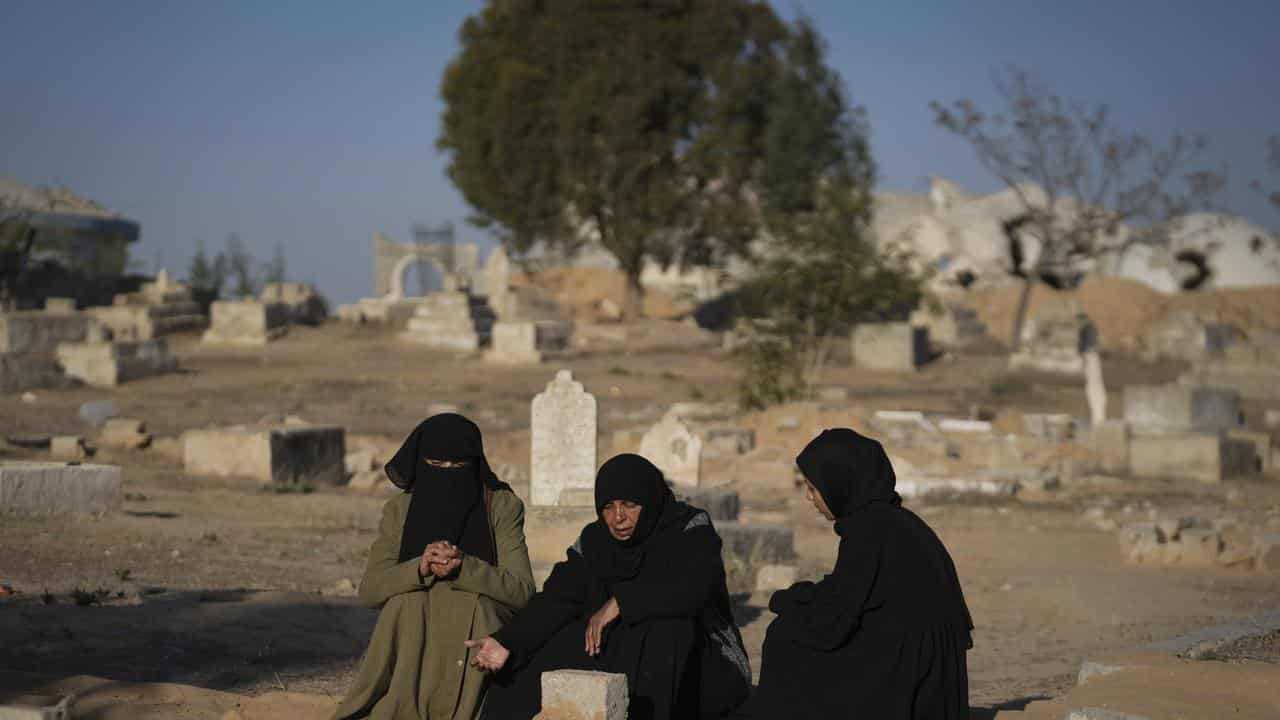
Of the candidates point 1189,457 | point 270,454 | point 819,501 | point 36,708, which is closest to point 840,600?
point 819,501

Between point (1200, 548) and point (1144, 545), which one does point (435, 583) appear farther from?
point (1200, 548)

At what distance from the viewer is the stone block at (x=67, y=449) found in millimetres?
14859

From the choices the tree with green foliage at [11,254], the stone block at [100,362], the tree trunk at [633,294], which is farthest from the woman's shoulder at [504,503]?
the tree trunk at [633,294]

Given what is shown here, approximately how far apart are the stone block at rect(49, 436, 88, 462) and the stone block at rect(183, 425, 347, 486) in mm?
1154

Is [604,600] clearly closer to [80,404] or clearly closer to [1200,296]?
[80,404]

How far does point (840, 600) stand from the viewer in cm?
446

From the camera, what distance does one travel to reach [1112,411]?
75.3 feet

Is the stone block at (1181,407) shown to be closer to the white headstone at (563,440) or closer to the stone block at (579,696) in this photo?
the white headstone at (563,440)

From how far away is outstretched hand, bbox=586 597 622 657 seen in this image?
4797 millimetres

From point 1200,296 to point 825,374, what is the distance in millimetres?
22261

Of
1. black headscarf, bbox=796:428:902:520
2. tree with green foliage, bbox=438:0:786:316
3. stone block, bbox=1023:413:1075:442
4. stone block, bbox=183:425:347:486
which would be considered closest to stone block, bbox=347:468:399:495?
stone block, bbox=183:425:347:486

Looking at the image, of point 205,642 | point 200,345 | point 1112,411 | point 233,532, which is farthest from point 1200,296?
point 205,642

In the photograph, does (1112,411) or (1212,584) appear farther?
(1112,411)

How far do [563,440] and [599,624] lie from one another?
5.86m
